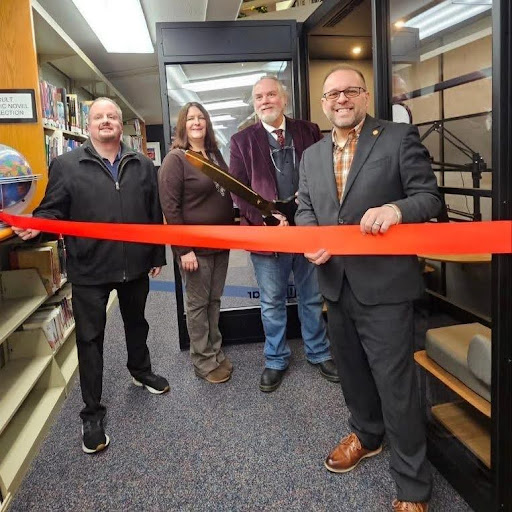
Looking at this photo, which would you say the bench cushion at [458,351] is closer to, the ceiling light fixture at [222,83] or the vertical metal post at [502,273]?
the vertical metal post at [502,273]

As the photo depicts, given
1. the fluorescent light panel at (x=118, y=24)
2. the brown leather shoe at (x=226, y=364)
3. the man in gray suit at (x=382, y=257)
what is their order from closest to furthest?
the man in gray suit at (x=382, y=257) < the brown leather shoe at (x=226, y=364) < the fluorescent light panel at (x=118, y=24)

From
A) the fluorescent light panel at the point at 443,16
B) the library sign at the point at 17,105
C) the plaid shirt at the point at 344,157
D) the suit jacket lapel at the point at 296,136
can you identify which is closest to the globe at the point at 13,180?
the library sign at the point at 17,105

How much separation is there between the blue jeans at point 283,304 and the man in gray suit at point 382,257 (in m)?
1.00

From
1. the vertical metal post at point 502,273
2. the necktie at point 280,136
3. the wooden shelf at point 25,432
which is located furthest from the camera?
the necktie at point 280,136

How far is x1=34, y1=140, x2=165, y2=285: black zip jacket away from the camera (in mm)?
2170

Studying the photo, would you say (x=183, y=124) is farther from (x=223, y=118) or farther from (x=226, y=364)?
(x=226, y=364)

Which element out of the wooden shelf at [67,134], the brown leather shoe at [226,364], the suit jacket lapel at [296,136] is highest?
the wooden shelf at [67,134]

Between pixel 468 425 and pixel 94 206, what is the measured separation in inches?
77.2

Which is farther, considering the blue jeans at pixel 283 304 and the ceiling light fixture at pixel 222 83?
the ceiling light fixture at pixel 222 83

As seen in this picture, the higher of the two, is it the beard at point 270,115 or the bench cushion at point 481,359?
the beard at point 270,115

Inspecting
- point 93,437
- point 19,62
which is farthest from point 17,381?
point 19,62

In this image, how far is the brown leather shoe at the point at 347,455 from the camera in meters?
1.91

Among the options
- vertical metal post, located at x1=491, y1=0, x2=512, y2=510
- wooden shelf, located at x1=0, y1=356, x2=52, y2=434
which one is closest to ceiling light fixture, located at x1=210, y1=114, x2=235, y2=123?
wooden shelf, located at x1=0, y1=356, x2=52, y2=434

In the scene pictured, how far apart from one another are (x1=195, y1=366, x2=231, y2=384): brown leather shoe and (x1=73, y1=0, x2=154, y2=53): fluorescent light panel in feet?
9.92
